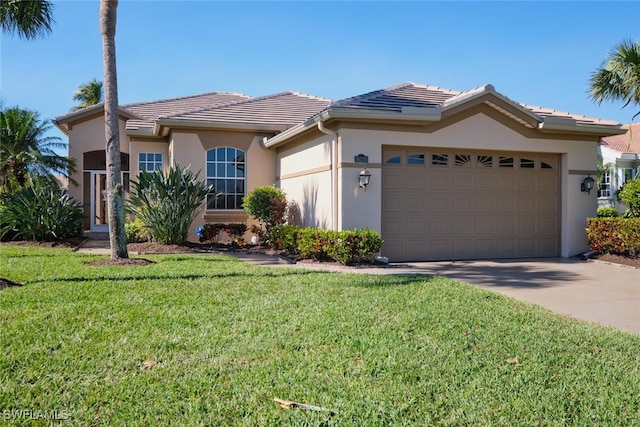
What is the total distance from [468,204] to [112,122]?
8494 millimetres

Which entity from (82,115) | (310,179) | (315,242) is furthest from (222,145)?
(82,115)

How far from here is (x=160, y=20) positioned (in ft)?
37.8

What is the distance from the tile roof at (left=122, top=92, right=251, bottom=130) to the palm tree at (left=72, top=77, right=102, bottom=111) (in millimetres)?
15680

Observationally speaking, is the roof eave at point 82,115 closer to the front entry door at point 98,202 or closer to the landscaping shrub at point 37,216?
the front entry door at point 98,202

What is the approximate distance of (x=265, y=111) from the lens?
53.6ft

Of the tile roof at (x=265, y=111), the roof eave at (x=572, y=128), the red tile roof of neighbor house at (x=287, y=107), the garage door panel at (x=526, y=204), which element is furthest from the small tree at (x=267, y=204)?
the roof eave at (x=572, y=128)

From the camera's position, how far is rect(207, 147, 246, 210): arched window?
1508cm

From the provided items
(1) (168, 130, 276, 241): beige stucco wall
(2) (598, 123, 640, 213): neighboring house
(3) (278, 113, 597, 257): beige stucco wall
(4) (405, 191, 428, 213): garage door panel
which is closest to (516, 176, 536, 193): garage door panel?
(3) (278, 113, 597, 257): beige stucco wall

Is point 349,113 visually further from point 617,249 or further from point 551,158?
point 617,249

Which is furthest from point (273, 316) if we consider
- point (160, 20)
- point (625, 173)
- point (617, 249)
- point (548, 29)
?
point (625, 173)

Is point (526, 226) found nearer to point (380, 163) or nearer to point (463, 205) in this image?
point (463, 205)

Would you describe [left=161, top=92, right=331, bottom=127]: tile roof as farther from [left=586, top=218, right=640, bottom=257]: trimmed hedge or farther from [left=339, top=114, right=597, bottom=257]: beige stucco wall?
[left=586, top=218, right=640, bottom=257]: trimmed hedge

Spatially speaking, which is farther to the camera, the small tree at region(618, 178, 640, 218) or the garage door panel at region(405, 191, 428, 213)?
the small tree at region(618, 178, 640, 218)

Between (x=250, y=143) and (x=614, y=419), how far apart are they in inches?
523
